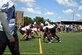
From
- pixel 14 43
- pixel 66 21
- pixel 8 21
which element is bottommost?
pixel 66 21

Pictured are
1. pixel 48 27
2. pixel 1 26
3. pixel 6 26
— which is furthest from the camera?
pixel 48 27

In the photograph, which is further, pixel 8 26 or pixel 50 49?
pixel 50 49

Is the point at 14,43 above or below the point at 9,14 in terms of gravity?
below

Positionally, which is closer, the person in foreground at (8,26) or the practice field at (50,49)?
the person in foreground at (8,26)

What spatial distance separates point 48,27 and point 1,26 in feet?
56.3

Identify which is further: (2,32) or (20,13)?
(20,13)

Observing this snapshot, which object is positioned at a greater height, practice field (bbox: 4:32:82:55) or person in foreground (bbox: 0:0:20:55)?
person in foreground (bbox: 0:0:20:55)

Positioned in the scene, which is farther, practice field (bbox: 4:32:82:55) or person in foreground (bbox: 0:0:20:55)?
practice field (bbox: 4:32:82:55)

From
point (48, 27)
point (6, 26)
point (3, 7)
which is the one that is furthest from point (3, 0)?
point (48, 27)

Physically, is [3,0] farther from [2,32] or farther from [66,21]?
[66,21]

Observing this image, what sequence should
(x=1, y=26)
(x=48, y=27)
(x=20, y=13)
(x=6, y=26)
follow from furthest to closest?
1. (x=20, y=13)
2. (x=48, y=27)
3. (x=1, y=26)
4. (x=6, y=26)

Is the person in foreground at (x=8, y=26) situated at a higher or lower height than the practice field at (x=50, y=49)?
higher

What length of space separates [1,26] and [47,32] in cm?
1736

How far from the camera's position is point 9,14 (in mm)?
6895
